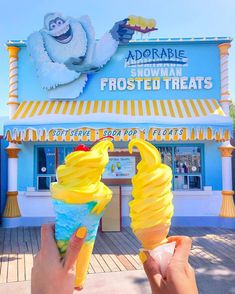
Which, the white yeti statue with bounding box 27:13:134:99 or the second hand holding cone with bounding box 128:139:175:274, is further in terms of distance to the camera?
the white yeti statue with bounding box 27:13:134:99

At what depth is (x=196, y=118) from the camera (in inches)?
296

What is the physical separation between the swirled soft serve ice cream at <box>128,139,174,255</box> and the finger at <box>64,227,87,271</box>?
35cm

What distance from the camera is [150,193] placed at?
5.75 feet

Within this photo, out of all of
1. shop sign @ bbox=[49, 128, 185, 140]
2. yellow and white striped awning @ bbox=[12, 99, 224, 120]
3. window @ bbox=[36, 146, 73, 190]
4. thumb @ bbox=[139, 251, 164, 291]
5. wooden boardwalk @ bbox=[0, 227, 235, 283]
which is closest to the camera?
thumb @ bbox=[139, 251, 164, 291]

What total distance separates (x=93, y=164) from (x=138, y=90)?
23.9 feet

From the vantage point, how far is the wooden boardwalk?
17.3 ft

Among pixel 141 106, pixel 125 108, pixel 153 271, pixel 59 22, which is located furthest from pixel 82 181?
pixel 59 22

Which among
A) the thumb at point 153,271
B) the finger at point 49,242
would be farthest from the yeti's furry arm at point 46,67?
the thumb at point 153,271

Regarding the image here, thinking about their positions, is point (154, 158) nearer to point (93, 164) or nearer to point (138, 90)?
point (93, 164)

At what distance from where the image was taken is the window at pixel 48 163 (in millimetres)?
8688

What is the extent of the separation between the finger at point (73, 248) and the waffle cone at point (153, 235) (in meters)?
0.36

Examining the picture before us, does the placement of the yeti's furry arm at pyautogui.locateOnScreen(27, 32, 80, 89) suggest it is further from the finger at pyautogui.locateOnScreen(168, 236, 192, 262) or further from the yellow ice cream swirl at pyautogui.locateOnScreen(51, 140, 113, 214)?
the finger at pyautogui.locateOnScreen(168, 236, 192, 262)

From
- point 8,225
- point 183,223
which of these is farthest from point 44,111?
point 183,223

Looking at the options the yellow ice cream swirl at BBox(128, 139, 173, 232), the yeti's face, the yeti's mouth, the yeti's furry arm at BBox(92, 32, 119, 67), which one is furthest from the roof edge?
the yellow ice cream swirl at BBox(128, 139, 173, 232)
